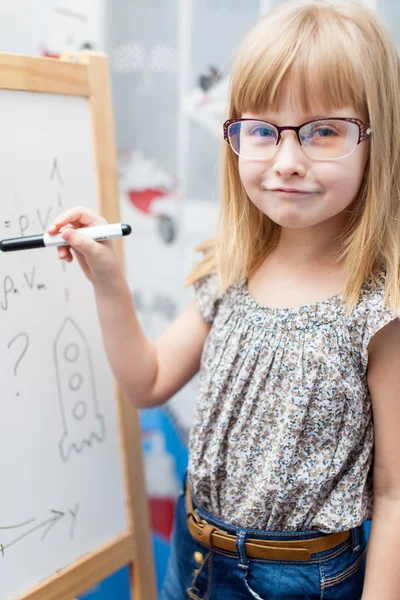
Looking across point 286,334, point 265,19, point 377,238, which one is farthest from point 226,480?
point 265,19

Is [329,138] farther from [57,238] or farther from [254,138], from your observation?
[57,238]

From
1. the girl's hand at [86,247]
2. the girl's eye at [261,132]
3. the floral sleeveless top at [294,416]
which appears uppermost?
the girl's eye at [261,132]

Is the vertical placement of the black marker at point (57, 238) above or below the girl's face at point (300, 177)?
below

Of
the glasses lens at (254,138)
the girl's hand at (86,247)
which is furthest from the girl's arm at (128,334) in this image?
the glasses lens at (254,138)

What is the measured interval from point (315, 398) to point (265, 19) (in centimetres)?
47

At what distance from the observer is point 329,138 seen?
73cm

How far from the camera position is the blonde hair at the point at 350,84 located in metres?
0.71

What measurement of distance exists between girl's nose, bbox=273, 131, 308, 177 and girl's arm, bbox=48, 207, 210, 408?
0.26 meters

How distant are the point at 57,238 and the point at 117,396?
33 centimetres

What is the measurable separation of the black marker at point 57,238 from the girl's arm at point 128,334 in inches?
0.4

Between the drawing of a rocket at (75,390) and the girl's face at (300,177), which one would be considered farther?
the drawing of a rocket at (75,390)

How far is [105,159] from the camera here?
1.00 metres

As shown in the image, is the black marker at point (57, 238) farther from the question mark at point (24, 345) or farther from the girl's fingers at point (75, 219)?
the question mark at point (24, 345)

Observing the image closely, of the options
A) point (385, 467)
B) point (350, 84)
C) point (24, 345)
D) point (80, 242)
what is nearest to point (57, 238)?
point (80, 242)
